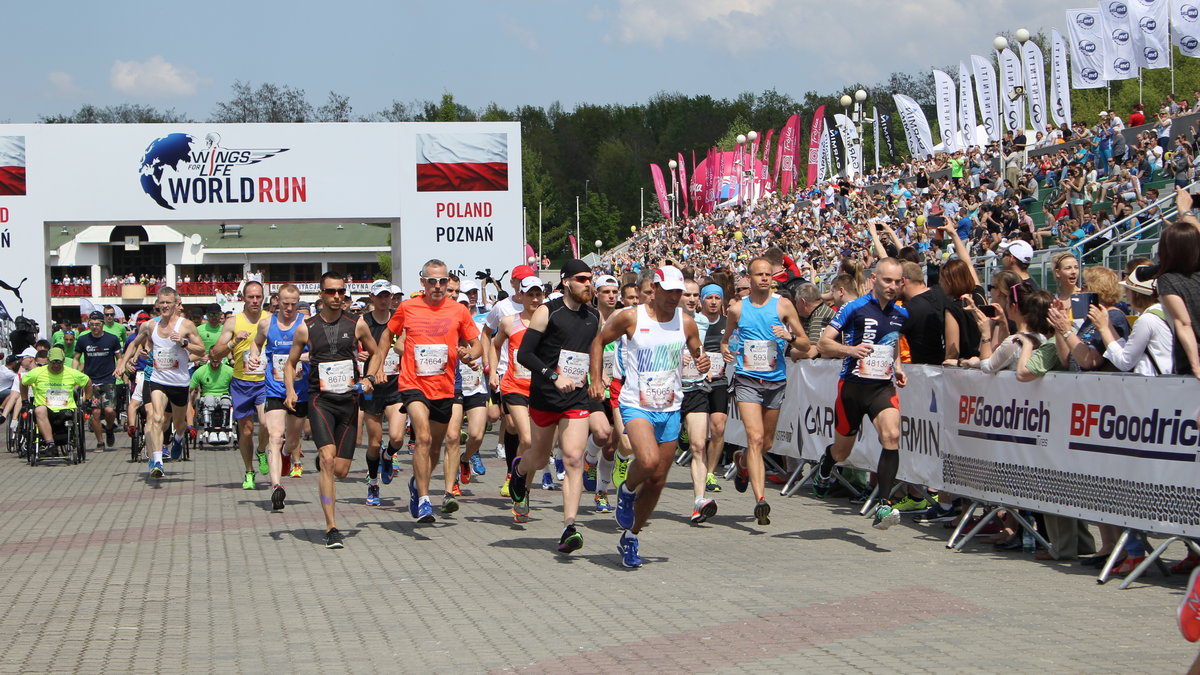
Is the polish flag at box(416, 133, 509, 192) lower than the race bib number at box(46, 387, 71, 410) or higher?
higher

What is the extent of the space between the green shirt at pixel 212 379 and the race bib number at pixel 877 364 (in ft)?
36.0

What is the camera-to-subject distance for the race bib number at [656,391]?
29.8 feet

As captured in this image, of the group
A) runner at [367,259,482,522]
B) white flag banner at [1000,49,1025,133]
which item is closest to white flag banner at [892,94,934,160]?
white flag banner at [1000,49,1025,133]

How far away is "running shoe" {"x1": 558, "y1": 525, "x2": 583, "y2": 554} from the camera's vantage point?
30.7 ft

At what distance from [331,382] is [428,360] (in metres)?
0.86

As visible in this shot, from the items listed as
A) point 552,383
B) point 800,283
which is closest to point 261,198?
point 800,283

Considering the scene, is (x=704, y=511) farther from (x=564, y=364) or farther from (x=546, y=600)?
(x=546, y=600)

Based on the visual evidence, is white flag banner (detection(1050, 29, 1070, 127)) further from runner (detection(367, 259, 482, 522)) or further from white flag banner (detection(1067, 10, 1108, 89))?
runner (detection(367, 259, 482, 522))

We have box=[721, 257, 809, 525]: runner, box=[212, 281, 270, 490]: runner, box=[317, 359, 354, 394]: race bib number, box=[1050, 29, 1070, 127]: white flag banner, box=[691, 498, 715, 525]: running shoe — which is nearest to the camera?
box=[691, 498, 715, 525]: running shoe

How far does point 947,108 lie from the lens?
156ft

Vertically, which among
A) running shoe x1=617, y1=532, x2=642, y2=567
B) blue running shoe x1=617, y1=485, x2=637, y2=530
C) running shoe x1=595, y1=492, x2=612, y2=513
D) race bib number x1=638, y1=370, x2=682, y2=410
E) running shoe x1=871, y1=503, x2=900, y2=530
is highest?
race bib number x1=638, y1=370, x2=682, y2=410

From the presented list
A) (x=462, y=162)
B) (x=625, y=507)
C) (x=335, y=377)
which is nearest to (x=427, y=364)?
(x=335, y=377)

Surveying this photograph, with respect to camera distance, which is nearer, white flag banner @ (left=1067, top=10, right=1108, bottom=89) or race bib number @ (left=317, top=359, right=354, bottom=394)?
race bib number @ (left=317, top=359, right=354, bottom=394)

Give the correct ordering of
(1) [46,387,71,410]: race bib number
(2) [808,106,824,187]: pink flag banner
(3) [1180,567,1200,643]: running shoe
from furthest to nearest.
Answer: (2) [808,106,824,187]: pink flag banner, (1) [46,387,71,410]: race bib number, (3) [1180,567,1200,643]: running shoe
